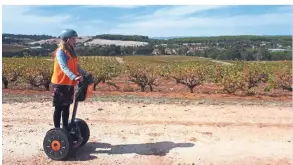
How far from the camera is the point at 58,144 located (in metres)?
5.33

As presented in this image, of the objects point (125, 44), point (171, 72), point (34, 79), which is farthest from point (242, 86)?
point (125, 44)

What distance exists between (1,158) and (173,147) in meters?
2.33

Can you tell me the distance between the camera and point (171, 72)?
812 inches

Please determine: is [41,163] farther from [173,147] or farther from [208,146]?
[208,146]

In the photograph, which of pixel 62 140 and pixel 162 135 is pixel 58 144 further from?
pixel 162 135

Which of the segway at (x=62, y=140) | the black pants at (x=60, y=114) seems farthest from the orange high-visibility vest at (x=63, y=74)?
the black pants at (x=60, y=114)

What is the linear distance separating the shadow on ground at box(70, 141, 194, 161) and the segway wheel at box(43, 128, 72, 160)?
18cm

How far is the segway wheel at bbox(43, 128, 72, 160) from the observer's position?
5.31 meters

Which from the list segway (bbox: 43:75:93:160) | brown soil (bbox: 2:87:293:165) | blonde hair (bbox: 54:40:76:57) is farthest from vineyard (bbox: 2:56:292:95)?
blonde hair (bbox: 54:40:76:57)

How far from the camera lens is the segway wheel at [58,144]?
17.4 ft

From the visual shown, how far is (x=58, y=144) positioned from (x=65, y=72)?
3.10 ft

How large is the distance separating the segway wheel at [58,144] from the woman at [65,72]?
327mm

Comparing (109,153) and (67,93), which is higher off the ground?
(67,93)

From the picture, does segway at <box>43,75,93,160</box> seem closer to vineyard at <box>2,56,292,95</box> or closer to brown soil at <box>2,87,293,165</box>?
brown soil at <box>2,87,293,165</box>
